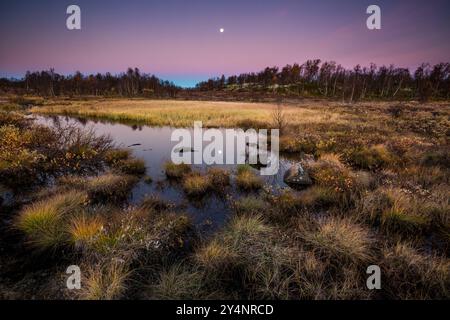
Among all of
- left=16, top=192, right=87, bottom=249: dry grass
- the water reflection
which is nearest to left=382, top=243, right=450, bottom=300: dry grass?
the water reflection

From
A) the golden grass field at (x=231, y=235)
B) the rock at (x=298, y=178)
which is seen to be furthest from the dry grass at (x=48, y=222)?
the rock at (x=298, y=178)

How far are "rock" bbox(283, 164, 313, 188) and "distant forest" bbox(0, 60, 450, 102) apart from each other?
6532 cm

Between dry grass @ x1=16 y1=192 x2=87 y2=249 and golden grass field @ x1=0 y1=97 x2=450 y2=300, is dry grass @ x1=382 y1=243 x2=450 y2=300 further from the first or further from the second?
dry grass @ x1=16 y1=192 x2=87 y2=249

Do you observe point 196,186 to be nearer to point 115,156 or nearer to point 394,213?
point 115,156

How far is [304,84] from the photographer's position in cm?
9750

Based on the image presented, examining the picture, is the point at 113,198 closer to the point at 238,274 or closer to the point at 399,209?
the point at 238,274

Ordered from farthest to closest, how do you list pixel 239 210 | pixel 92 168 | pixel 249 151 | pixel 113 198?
1. pixel 249 151
2. pixel 92 168
3. pixel 113 198
4. pixel 239 210

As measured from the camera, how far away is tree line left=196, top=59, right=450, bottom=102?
70.4 meters

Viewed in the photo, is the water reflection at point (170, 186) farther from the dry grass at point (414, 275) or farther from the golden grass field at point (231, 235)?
the dry grass at point (414, 275)

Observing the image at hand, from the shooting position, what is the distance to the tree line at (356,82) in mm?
70375

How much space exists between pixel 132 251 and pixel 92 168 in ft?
23.8

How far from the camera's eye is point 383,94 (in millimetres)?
74625

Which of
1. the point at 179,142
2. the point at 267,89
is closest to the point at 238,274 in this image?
the point at 179,142
